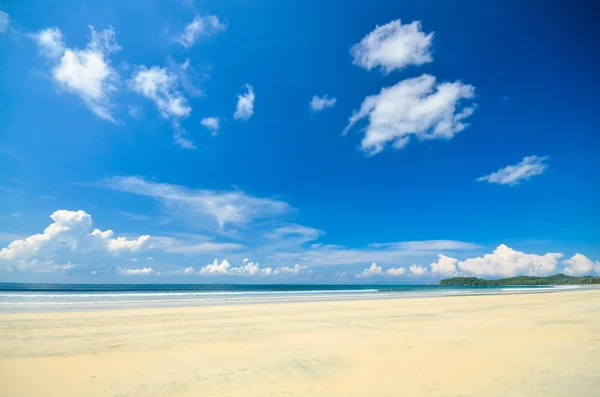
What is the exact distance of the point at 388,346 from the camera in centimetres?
1010

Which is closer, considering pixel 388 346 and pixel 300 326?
pixel 388 346

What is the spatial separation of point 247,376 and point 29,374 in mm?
5563

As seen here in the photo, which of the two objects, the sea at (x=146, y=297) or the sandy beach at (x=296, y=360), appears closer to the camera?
the sandy beach at (x=296, y=360)

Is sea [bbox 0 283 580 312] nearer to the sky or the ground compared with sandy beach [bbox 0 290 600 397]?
nearer to the ground

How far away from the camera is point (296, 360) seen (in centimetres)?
855

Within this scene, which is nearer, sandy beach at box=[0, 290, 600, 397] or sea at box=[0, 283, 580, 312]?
sandy beach at box=[0, 290, 600, 397]

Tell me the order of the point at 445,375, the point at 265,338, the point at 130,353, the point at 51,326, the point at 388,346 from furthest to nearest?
1. the point at 51,326
2. the point at 265,338
3. the point at 388,346
4. the point at 130,353
5. the point at 445,375

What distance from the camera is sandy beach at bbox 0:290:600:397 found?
6301mm

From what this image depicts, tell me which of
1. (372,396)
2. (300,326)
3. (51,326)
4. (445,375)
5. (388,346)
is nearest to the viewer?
(372,396)

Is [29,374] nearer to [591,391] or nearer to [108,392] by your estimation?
[108,392]

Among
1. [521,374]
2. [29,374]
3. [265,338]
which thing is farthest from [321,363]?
[29,374]

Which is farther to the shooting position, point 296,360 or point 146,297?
point 146,297

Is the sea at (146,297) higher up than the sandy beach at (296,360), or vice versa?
the sandy beach at (296,360)

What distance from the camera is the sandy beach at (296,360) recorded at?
6.30m
